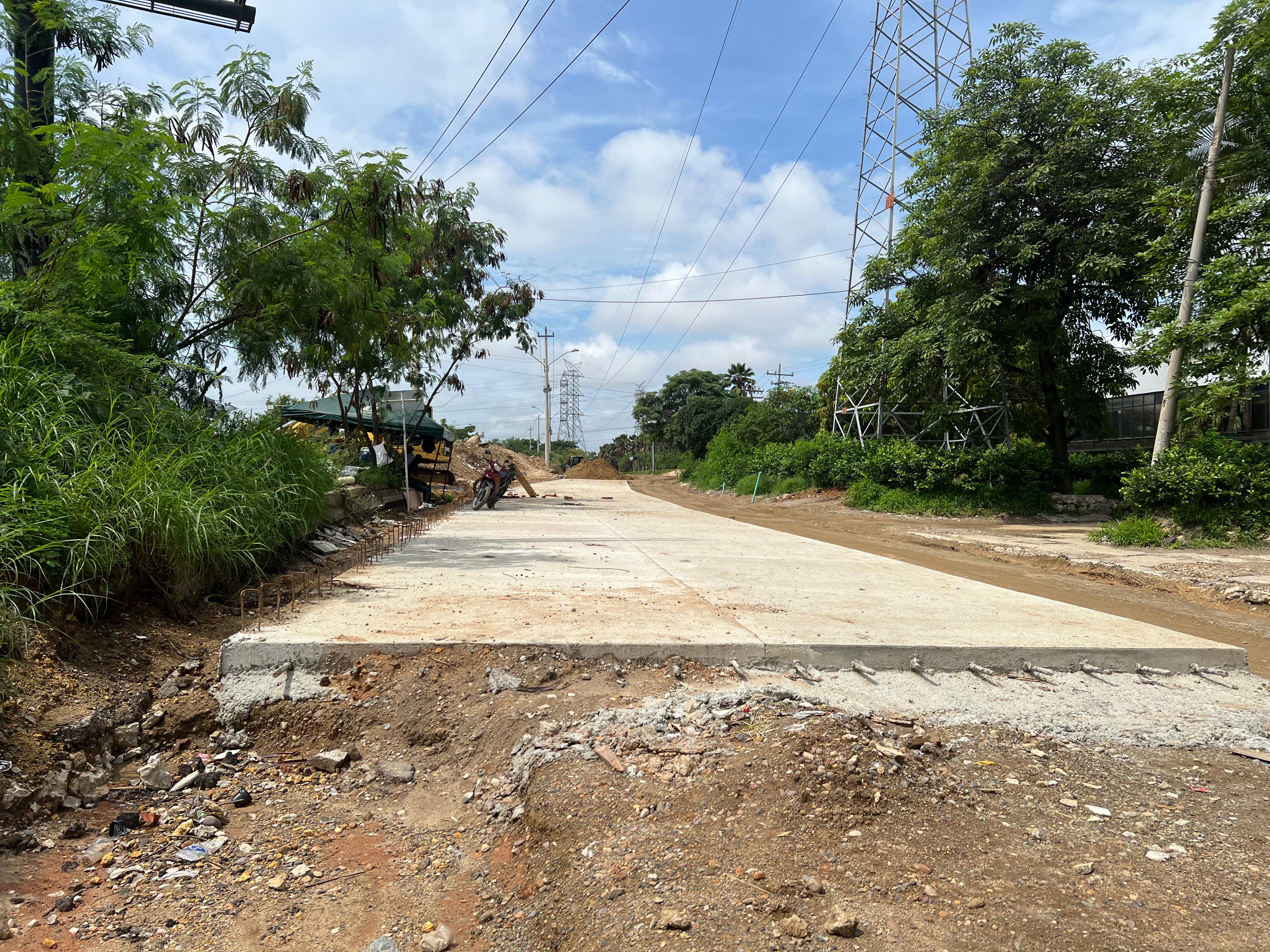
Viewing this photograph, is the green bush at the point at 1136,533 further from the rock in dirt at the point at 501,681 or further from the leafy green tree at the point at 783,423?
the leafy green tree at the point at 783,423

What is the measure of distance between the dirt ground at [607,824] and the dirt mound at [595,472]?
55.9 m

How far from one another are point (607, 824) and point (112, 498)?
12.4ft

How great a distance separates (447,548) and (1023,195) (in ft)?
53.5

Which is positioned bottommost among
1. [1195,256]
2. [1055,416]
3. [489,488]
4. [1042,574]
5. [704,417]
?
[1042,574]

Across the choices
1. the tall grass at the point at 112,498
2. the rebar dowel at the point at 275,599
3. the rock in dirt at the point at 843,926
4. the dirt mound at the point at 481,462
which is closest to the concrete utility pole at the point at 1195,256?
the rock in dirt at the point at 843,926

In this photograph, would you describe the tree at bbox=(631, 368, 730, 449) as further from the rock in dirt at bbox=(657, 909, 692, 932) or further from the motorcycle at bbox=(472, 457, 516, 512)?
the rock in dirt at bbox=(657, 909, 692, 932)

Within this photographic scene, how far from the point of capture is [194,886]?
8.66 feet

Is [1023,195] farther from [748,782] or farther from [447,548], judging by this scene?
[748,782]

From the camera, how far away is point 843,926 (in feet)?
6.79

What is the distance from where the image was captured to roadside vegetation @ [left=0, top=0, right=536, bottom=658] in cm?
440

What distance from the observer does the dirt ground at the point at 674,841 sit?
86.4 inches

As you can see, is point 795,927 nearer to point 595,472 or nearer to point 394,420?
point 394,420

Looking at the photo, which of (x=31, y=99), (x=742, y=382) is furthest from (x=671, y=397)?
(x=31, y=99)

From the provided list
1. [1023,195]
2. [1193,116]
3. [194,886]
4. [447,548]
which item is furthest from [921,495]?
[194,886]
